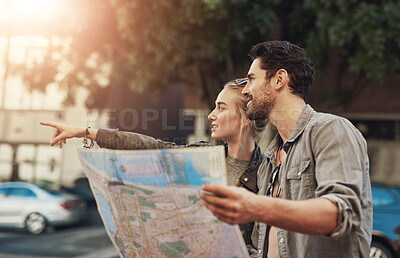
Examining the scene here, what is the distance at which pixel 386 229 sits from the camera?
6773 mm

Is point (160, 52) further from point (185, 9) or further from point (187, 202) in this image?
point (187, 202)

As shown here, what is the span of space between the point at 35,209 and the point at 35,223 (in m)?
0.41

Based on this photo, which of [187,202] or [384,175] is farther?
[384,175]

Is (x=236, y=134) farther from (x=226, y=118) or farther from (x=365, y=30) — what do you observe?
(x=365, y=30)

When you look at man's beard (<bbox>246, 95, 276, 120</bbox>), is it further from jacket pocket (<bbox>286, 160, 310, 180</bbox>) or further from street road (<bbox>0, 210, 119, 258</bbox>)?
street road (<bbox>0, 210, 119, 258</bbox>)

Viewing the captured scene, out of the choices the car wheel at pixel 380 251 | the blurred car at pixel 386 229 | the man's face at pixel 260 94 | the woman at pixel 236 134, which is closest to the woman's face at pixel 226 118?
the woman at pixel 236 134

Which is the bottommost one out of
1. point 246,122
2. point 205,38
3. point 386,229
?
point 386,229

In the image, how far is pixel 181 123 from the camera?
16156 mm

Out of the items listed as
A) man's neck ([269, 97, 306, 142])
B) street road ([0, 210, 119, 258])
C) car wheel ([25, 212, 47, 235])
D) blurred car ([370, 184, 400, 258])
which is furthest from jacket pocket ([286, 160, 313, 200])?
car wheel ([25, 212, 47, 235])

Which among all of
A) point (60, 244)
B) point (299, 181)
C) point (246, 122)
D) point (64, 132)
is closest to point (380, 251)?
point (246, 122)

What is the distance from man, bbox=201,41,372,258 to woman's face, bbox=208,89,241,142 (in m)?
0.41

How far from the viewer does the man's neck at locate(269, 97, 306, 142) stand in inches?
72.2

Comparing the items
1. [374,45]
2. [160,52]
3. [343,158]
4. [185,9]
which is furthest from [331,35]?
[343,158]

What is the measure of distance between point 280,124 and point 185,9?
22.8ft
